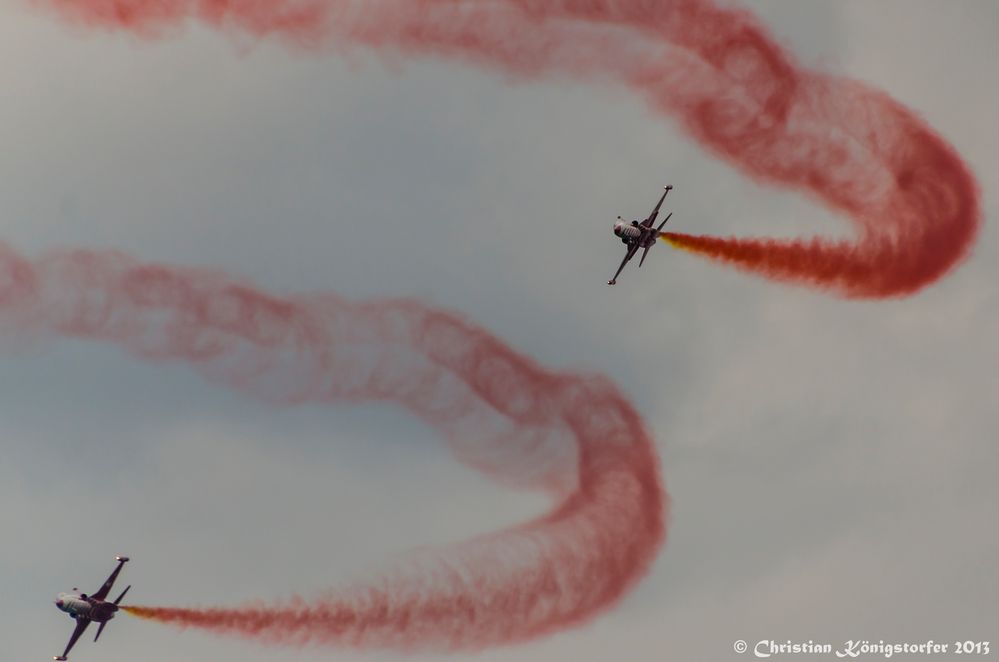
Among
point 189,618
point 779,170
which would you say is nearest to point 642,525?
point 779,170

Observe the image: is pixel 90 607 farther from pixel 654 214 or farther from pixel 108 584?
pixel 654 214

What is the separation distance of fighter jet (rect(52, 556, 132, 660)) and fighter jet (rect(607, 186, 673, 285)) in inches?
1107

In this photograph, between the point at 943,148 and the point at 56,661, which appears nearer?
the point at 943,148

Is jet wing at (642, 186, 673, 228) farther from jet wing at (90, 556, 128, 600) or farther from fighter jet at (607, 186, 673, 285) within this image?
jet wing at (90, 556, 128, 600)

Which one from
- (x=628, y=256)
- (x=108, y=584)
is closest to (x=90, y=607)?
(x=108, y=584)

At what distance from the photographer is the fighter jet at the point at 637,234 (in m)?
53.5

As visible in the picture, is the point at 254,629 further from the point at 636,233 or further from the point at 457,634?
the point at 636,233

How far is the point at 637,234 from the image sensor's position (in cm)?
5400

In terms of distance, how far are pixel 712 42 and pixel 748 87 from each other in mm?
2583

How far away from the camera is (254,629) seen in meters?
51.6

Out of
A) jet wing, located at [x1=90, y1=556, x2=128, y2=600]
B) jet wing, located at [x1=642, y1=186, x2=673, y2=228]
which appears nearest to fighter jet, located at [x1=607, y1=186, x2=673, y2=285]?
jet wing, located at [x1=642, y1=186, x2=673, y2=228]

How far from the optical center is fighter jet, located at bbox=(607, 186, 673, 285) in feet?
176

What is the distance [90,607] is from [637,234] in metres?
31.6

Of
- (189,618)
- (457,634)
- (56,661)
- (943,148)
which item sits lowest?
(56,661)
